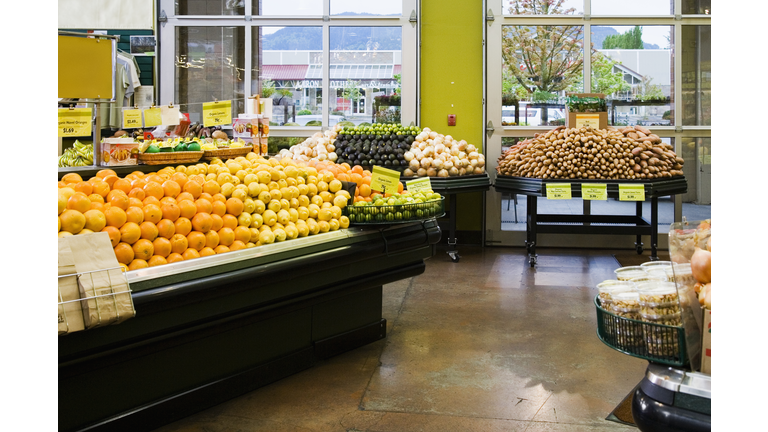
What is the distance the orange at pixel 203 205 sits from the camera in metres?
3.21

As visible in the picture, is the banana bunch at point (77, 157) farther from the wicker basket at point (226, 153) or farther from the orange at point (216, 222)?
the orange at point (216, 222)

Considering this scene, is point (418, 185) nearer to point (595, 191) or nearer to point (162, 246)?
point (162, 246)

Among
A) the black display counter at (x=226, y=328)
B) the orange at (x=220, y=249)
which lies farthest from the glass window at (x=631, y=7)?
the orange at (x=220, y=249)

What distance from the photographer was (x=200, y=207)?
10.5ft

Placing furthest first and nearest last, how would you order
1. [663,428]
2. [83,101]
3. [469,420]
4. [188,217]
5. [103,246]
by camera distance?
[83,101]
[188,217]
[469,420]
[103,246]
[663,428]

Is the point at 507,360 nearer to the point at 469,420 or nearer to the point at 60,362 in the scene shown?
the point at 469,420

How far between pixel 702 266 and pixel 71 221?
7.84ft

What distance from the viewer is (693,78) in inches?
292

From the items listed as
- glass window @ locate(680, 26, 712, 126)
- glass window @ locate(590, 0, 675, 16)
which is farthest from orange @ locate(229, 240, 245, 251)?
glass window @ locate(680, 26, 712, 126)

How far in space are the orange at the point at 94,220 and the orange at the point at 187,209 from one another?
1.33 feet

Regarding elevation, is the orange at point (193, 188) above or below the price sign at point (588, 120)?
below

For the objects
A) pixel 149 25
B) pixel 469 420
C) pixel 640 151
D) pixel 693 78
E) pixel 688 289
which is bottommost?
pixel 469 420

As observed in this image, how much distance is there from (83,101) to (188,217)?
0.99 metres
